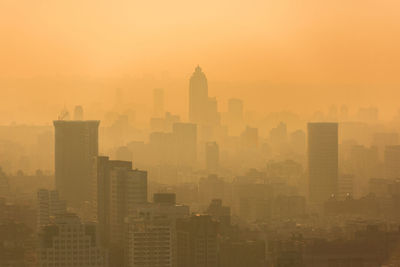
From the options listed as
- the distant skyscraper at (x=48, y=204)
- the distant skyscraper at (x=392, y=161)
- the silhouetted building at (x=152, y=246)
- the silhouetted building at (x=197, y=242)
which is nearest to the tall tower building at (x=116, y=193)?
the distant skyscraper at (x=48, y=204)

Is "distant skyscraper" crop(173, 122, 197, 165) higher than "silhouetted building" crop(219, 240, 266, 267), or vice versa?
"distant skyscraper" crop(173, 122, 197, 165)

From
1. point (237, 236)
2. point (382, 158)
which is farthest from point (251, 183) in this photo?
point (237, 236)

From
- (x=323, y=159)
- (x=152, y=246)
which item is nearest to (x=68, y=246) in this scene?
(x=152, y=246)

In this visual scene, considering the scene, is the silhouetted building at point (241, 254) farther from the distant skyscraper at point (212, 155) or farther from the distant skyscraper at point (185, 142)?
the distant skyscraper at point (185, 142)

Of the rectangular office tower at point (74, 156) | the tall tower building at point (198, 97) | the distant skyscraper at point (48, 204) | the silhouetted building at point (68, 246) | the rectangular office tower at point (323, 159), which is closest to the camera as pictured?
the silhouetted building at point (68, 246)

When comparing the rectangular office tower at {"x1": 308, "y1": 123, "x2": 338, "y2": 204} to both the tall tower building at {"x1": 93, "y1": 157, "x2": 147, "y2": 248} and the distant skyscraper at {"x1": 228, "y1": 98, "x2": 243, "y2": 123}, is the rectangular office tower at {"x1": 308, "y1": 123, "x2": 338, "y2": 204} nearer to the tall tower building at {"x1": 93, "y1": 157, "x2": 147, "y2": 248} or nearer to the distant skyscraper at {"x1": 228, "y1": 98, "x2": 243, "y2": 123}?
the distant skyscraper at {"x1": 228, "y1": 98, "x2": 243, "y2": 123}

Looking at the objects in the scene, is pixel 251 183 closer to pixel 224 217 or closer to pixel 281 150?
pixel 281 150

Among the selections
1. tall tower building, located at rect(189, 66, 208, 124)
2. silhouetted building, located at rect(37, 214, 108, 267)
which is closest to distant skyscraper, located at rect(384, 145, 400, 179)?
tall tower building, located at rect(189, 66, 208, 124)
